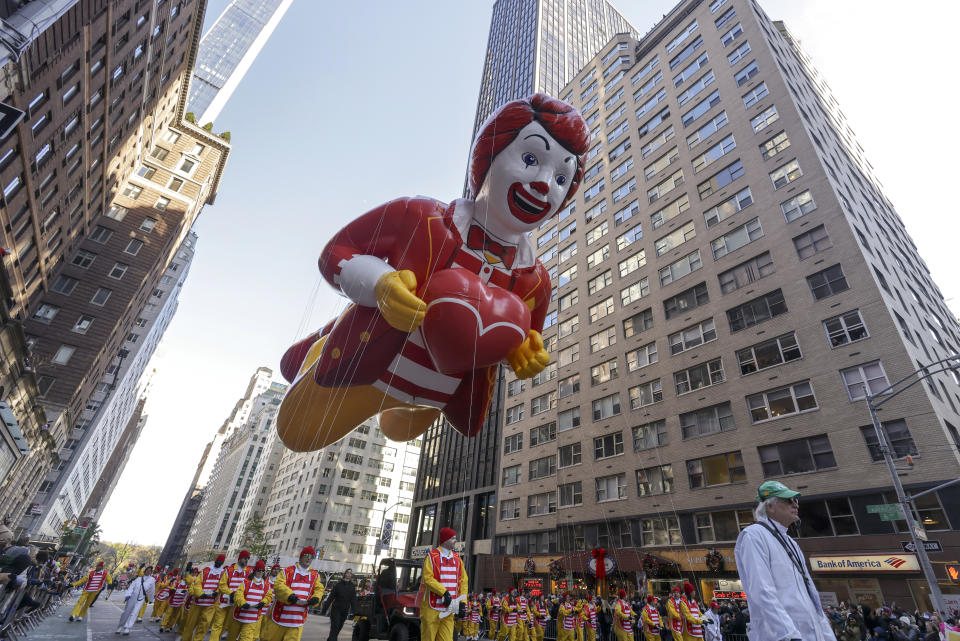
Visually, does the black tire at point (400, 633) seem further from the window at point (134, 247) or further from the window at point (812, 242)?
the window at point (134, 247)

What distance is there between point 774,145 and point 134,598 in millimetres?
36282

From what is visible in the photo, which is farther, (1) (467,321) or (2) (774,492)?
(1) (467,321)

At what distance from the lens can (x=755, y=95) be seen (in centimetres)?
3234

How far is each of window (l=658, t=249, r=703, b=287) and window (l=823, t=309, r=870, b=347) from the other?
858cm

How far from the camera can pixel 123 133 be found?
31.5 m

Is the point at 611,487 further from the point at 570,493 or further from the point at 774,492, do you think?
the point at 774,492

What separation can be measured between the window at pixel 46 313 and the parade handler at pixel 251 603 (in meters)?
37.6

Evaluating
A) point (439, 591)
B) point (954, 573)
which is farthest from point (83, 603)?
point (954, 573)

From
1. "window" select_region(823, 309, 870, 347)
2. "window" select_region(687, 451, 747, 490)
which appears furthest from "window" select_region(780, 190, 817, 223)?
"window" select_region(687, 451, 747, 490)

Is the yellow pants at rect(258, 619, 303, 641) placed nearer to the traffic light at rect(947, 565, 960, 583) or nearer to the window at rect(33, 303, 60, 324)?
the traffic light at rect(947, 565, 960, 583)

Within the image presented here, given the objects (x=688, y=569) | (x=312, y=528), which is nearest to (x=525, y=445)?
(x=688, y=569)

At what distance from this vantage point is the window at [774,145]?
2922 cm

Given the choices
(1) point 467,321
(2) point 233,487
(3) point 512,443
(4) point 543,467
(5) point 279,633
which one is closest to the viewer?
(1) point 467,321

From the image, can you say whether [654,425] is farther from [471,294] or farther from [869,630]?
[471,294]
